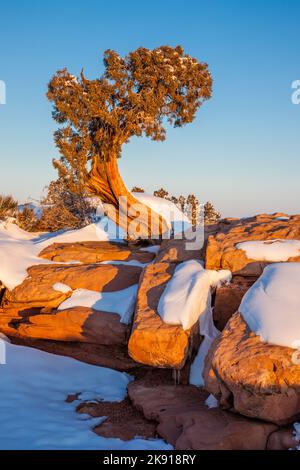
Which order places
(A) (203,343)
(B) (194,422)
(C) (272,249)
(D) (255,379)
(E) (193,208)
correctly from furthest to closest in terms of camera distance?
(E) (193,208)
(C) (272,249)
(A) (203,343)
(B) (194,422)
(D) (255,379)

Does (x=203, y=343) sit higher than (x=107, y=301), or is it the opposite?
(x=107, y=301)

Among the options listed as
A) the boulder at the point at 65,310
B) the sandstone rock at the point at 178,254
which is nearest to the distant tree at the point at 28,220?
the boulder at the point at 65,310

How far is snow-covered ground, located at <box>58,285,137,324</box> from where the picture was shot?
766 cm

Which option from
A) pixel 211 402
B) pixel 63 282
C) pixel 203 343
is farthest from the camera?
pixel 63 282

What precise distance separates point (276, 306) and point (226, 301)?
182 cm

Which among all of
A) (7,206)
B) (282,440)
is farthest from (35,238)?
(282,440)

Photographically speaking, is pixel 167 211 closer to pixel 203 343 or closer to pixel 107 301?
pixel 107 301

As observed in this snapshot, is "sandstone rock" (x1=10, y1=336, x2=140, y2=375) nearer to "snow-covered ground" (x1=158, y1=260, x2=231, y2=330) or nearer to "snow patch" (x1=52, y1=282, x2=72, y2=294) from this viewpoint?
"snow patch" (x1=52, y1=282, x2=72, y2=294)

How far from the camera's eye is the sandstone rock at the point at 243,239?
720cm

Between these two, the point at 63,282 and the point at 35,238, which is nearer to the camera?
the point at 63,282

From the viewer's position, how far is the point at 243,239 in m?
7.73

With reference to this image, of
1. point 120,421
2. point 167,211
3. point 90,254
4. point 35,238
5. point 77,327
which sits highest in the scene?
point 167,211

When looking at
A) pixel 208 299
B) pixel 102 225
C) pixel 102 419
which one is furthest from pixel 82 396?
pixel 102 225

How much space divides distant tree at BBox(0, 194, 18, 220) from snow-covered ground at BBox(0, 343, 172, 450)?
7.32 m
